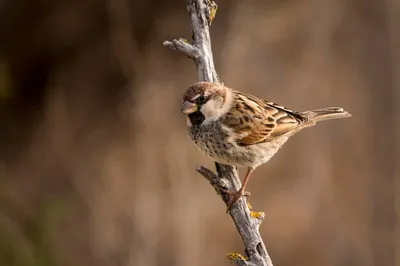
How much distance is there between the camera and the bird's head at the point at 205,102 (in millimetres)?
3035

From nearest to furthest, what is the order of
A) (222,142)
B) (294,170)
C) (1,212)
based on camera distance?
(222,142) < (1,212) < (294,170)

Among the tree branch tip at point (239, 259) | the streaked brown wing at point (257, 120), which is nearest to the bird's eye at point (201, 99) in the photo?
the streaked brown wing at point (257, 120)

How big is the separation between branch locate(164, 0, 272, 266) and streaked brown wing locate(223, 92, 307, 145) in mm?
229

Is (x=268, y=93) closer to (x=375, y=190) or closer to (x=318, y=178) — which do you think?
(x=318, y=178)

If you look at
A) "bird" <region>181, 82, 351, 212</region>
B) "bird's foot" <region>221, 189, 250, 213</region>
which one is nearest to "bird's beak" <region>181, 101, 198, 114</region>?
"bird" <region>181, 82, 351, 212</region>

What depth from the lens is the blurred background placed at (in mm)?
6699

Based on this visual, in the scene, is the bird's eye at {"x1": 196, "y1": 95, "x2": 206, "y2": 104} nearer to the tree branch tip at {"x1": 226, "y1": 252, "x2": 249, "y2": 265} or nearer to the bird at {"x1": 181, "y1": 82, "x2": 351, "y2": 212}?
the bird at {"x1": 181, "y1": 82, "x2": 351, "y2": 212}

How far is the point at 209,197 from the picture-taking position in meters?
6.75

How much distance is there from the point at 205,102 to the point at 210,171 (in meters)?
0.41

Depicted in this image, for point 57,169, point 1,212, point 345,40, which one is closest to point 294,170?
point 345,40

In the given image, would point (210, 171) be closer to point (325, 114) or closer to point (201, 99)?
point (201, 99)

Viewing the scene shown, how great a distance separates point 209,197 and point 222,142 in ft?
11.6

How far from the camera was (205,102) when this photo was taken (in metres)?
3.13

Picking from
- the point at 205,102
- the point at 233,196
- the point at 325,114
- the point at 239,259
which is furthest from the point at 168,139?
the point at 239,259
